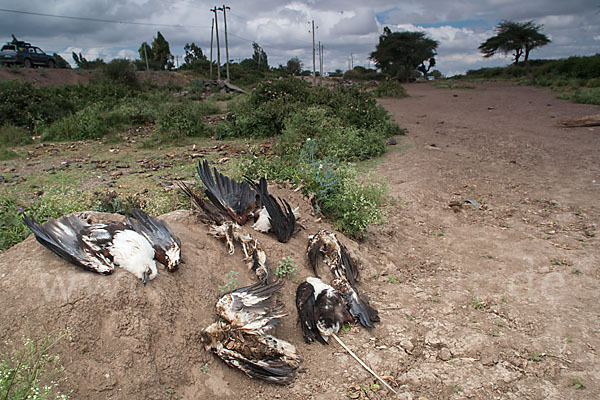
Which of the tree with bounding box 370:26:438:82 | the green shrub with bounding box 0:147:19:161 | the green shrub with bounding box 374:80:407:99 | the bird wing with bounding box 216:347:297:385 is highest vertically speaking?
the tree with bounding box 370:26:438:82

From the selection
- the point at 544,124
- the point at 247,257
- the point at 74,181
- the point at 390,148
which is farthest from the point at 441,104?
the point at 247,257

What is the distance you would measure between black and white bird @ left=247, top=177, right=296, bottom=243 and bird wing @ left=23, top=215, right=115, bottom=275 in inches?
55.9

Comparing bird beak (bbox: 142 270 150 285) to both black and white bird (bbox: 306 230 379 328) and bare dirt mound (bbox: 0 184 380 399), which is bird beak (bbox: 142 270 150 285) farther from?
black and white bird (bbox: 306 230 379 328)

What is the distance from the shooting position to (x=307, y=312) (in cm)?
277

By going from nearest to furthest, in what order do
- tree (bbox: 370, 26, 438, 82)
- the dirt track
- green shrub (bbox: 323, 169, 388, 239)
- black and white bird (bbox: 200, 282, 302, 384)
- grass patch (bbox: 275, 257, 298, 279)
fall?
the dirt track < black and white bird (bbox: 200, 282, 302, 384) < grass patch (bbox: 275, 257, 298, 279) < green shrub (bbox: 323, 169, 388, 239) < tree (bbox: 370, 26, 438, 82)

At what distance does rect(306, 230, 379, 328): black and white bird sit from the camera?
296cm

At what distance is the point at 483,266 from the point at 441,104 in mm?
15146

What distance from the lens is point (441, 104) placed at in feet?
57.3

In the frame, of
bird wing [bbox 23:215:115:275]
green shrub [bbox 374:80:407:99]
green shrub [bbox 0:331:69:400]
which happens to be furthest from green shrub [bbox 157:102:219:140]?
green shrub [bbox 374:80:407:99]

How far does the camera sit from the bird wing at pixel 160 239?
2.51m

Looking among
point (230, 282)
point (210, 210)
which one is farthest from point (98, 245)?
point (210, 210)

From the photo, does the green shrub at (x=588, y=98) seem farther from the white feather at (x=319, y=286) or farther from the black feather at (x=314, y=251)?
the white feather at (x=319, y=286)

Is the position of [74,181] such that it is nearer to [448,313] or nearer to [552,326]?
[448,313]

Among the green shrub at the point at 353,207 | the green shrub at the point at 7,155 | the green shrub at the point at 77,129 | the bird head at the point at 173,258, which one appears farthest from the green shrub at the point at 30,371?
the green shrub at the point at 77,129
